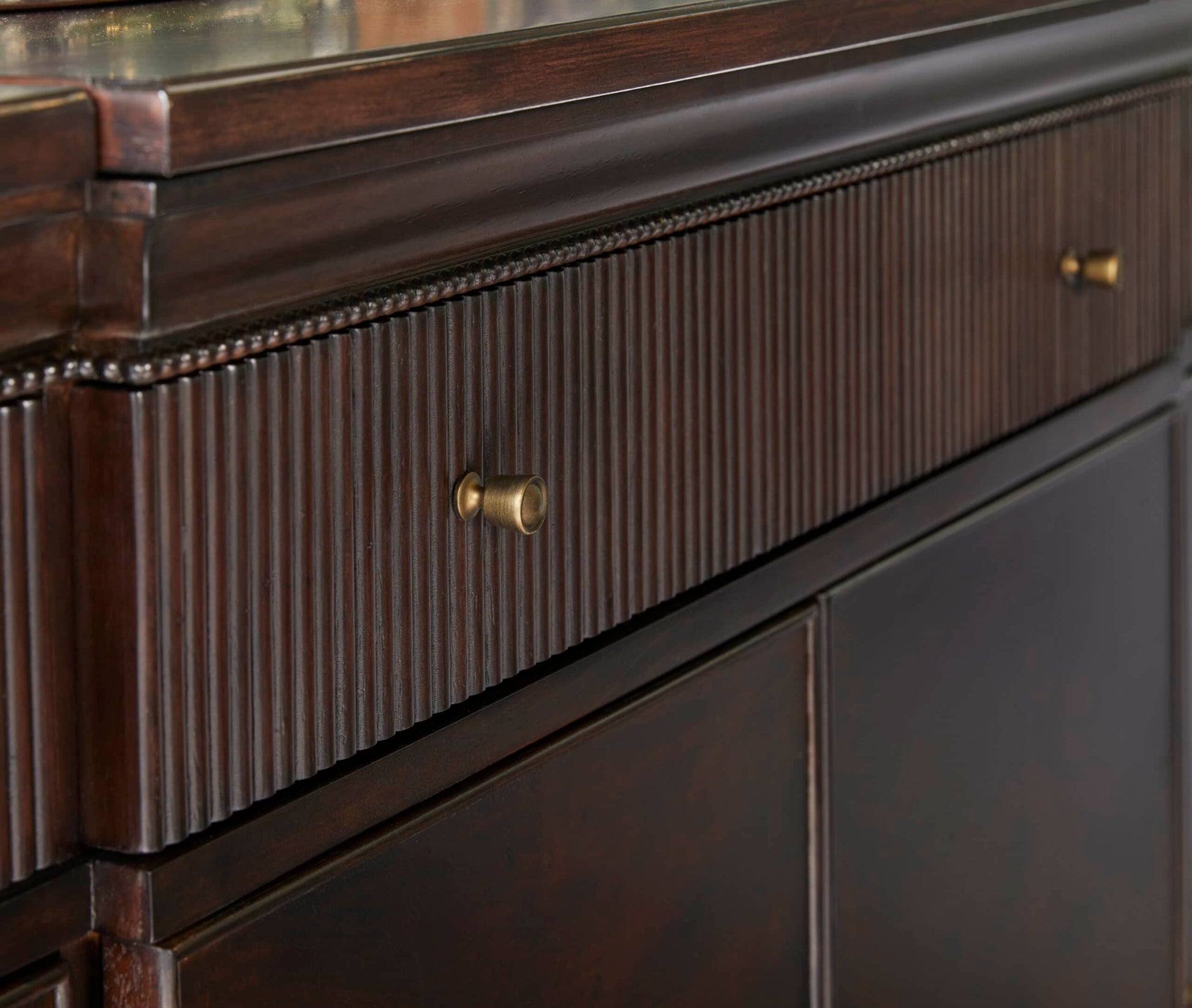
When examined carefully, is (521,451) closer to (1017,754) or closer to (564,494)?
(564,494)

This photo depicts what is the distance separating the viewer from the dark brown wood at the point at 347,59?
13.2 inches

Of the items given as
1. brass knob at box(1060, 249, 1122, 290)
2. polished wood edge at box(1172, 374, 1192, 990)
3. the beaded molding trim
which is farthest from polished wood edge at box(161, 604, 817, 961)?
polished wood edge at box(1172, 374, 1192, 990)

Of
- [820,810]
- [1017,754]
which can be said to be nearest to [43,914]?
[820,810]

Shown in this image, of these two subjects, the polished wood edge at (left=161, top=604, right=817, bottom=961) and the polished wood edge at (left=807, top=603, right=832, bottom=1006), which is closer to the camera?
the polished wood edge at (left=161, top=604, right=817, bottom=961)

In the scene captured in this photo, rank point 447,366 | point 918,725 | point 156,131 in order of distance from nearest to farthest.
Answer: point 156,131 < point 447,366 < point 918,725

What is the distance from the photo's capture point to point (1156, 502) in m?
0.86

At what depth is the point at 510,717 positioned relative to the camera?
1.60 feet

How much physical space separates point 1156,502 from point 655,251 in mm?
441

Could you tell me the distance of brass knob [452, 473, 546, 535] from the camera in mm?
447

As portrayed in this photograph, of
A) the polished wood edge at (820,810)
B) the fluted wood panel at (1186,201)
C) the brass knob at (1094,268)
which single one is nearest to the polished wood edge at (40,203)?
the polished wood edge at (820,810)

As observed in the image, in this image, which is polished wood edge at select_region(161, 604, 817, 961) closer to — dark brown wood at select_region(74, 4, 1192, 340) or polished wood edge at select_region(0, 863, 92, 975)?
polished wood edge at select_region(0, 863, 92, 975)

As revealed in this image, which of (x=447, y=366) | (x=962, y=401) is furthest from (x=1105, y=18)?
(x=447, y=366)

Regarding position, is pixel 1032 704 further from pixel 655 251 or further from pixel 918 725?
pixel 655 251

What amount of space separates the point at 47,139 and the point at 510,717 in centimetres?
22
